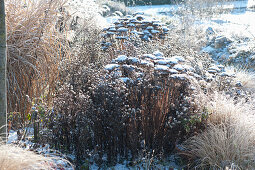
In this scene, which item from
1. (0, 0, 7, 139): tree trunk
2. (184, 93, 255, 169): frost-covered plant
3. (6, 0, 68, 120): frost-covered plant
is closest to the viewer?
(0, 0, 7, 139): tree trunk

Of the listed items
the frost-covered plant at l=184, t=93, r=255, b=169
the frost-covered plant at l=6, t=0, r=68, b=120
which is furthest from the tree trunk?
the frost-covered plant at l=184, t=93, r=255, b=169

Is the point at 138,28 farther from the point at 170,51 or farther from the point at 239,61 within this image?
the point at 239,61

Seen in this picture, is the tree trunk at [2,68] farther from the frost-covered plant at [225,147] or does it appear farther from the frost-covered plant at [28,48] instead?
the frost-covered plant at [225,147]

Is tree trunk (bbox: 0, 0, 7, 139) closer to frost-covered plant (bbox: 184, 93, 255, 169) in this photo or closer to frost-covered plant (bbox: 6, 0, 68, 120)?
frost-covered plant (bbox: 6, 0, 68, 120)

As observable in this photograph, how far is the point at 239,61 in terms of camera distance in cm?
784

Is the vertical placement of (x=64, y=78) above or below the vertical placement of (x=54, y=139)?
above

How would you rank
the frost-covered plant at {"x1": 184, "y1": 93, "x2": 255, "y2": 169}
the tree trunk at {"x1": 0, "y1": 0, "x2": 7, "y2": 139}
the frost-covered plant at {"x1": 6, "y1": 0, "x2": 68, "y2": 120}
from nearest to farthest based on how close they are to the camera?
the tree trunk at {"x1": 0, "y1": 0, "x2": 7, "y2": 139} < the frost-covered plant at {"x1": 184, "y1": 93, "x2": 255, "y2": 169} < the frost-covered plant at {"x1": 6, "y1": 0, "x2": 68, "y2": 120}

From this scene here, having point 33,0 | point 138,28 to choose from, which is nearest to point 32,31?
point 33,0

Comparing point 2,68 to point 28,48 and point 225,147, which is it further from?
point 225,147

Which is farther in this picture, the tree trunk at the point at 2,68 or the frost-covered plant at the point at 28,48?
the frost-covered plant at the point at 28,48

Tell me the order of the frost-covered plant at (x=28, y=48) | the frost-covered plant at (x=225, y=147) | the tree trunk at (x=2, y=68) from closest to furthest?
1. the tree trunk at (x=2, y=68)
2. the frost-covered plant at (x=225, y=147)
3. the frost-covered plant at (x=28, y=48)

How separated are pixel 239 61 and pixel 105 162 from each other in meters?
6.11

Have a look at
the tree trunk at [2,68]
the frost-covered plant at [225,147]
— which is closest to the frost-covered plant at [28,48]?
the tree trunk at [2,68]

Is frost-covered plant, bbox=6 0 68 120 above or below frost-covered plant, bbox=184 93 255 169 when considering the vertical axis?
above
